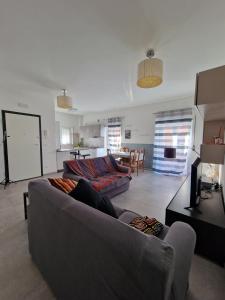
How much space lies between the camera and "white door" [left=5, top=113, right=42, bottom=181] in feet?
12.9

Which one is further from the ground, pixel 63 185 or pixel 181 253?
pixel 63 185

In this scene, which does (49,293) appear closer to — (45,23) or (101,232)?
(101,232)

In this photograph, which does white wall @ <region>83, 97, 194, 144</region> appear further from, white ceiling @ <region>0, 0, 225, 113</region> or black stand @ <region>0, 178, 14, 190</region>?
black stand @ <region>0, 178, 14, 190</region>

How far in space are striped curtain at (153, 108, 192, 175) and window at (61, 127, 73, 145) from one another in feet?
15.1

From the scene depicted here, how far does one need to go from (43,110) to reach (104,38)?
3.38 metres

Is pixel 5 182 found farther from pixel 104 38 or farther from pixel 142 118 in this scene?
pixel 142 118

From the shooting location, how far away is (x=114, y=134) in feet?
21.8

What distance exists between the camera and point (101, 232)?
74 cm

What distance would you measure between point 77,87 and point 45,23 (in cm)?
205

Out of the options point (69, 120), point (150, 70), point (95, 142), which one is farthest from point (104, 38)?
point (69, 120)

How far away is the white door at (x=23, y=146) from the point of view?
154 inches

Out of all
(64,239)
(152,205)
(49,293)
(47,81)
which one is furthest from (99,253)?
(47,81)

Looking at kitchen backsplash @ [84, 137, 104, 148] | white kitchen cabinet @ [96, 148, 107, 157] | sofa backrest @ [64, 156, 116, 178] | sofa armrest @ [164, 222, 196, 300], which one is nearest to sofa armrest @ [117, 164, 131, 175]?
sofa backrest @ [64, 156, 116, 178]

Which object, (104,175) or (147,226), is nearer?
(147,226)
